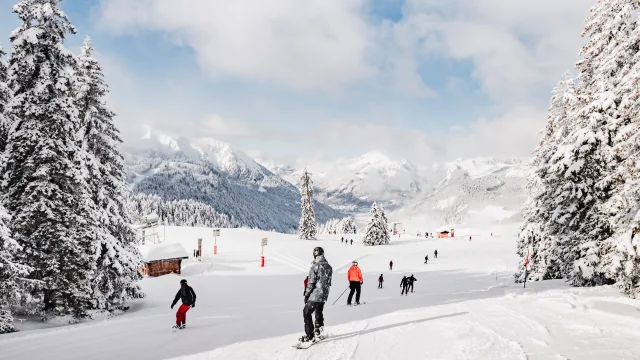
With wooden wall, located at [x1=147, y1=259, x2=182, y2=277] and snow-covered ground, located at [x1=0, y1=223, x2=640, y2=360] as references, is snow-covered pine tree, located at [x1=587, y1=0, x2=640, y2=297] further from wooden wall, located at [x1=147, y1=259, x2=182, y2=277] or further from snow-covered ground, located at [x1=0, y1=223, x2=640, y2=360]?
wooden wall, located at [x1=147, y1=259, x2=182, y2=277]

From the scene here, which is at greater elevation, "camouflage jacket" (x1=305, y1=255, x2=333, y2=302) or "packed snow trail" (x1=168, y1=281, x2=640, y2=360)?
"camouflage jacket" (x1=305, y1=255, x2=333, y2=302)

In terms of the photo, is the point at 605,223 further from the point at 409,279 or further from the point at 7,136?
the point at 7,136

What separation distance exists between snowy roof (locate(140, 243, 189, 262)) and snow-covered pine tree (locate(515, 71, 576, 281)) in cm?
3113

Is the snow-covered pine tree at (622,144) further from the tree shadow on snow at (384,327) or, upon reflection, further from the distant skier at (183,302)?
the distant skier at (183,302)

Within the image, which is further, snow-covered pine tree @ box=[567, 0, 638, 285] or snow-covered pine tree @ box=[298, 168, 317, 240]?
snow-covered pine tree @ box=[298, 168, 317, 240]

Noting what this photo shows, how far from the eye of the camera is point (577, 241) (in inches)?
719

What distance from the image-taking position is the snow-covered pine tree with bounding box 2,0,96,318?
45.7ft

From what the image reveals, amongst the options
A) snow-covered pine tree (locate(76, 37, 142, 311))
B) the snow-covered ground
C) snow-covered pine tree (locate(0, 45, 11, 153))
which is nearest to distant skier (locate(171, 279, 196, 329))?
the snow-covered ground

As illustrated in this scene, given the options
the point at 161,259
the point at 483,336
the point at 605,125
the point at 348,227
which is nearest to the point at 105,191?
the point at 483,336

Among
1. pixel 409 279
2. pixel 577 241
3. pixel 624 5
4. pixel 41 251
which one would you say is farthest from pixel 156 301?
pixel 624 5

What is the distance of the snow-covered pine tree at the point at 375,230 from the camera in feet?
227

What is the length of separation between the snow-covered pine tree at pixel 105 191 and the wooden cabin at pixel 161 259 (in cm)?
1856

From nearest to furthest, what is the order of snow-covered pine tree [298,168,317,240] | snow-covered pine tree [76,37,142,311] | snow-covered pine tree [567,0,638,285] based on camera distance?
snow-covered pine tree [567,0,638,285] < snow-covered pine tree [76,37,142,311] < snow-covered pine tree [298,168,317,240]

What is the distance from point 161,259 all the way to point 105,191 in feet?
68.2
